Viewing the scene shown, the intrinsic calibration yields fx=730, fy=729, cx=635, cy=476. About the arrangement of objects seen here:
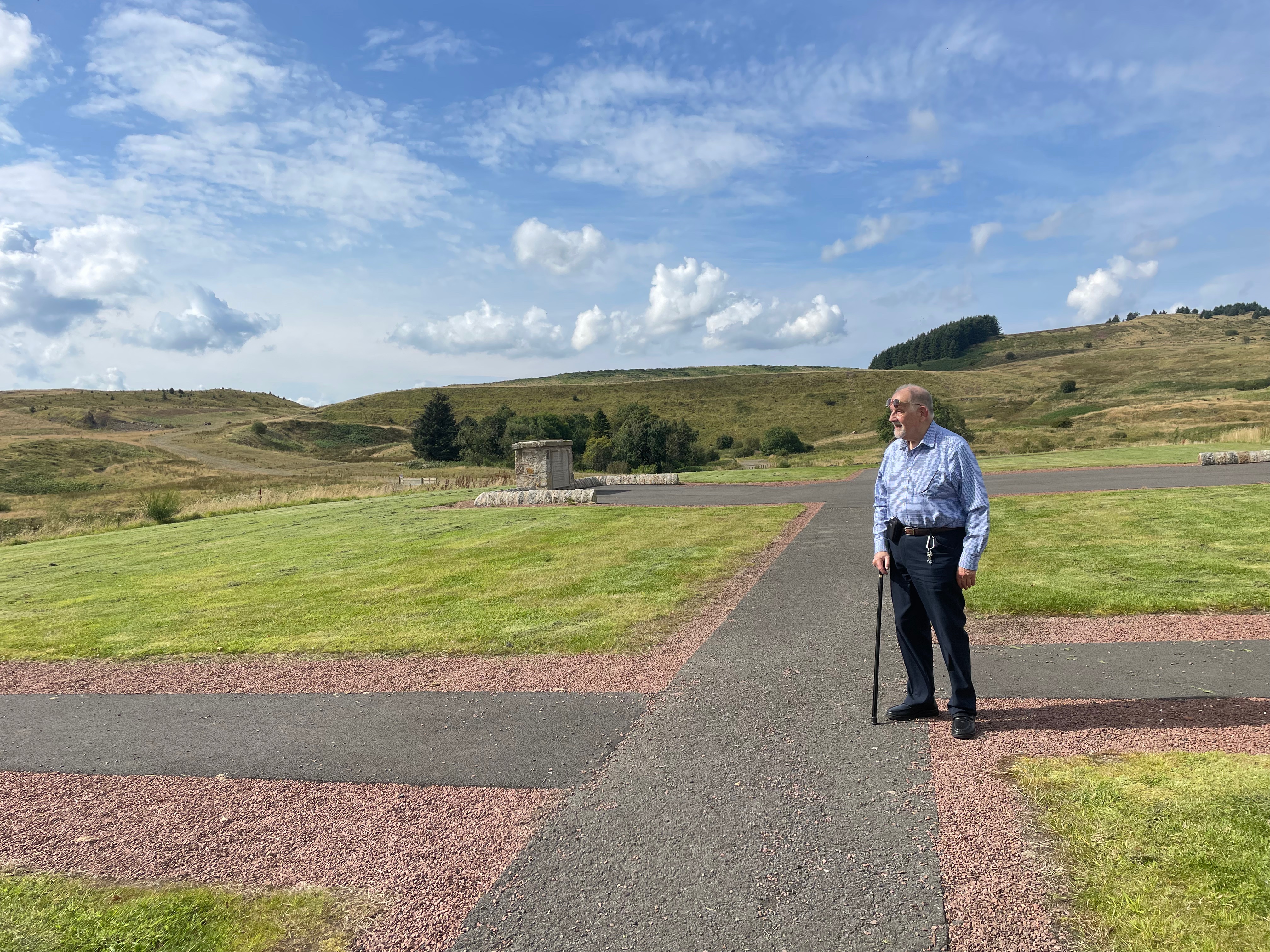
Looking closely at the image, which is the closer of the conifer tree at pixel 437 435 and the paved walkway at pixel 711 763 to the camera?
the paved walkway at pixel 711 763

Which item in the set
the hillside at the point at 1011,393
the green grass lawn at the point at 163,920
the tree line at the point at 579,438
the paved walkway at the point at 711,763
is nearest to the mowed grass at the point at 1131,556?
the paved walkway at the point at 711,763

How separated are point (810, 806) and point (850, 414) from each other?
80.6 metres

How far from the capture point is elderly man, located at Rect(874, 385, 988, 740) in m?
4.27

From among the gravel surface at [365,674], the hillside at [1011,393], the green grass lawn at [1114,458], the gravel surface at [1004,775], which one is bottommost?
the gravel surface at [365,674]

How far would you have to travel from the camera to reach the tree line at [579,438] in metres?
48.2

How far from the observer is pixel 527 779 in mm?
4047

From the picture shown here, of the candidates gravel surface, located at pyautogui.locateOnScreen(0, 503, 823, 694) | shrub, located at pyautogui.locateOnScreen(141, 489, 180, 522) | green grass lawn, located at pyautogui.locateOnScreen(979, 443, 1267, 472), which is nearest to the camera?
gravel surface, located at pyautogui.locateOnScreen(0, 503, 823, 694)

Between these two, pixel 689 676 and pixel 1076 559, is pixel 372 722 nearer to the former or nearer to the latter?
pixel 689 676

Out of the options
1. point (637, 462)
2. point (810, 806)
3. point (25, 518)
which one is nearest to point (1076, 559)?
point (810, 806)

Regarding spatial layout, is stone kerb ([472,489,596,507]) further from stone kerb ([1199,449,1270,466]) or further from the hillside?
the hillside

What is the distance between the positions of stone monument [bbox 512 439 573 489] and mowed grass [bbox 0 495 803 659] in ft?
12.3

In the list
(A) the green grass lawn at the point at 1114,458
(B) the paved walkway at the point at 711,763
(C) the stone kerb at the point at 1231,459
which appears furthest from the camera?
(A) the green grass lawn at the point at 1114,458

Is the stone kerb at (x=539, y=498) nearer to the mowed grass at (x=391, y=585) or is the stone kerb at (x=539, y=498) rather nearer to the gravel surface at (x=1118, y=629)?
the mowed grass at (x=391, y=585)

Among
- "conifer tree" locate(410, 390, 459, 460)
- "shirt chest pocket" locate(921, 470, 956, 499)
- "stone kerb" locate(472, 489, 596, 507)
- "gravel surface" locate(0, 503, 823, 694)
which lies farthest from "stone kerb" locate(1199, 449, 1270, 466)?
"conifer tree" locate(410, 390, 459, 460)
